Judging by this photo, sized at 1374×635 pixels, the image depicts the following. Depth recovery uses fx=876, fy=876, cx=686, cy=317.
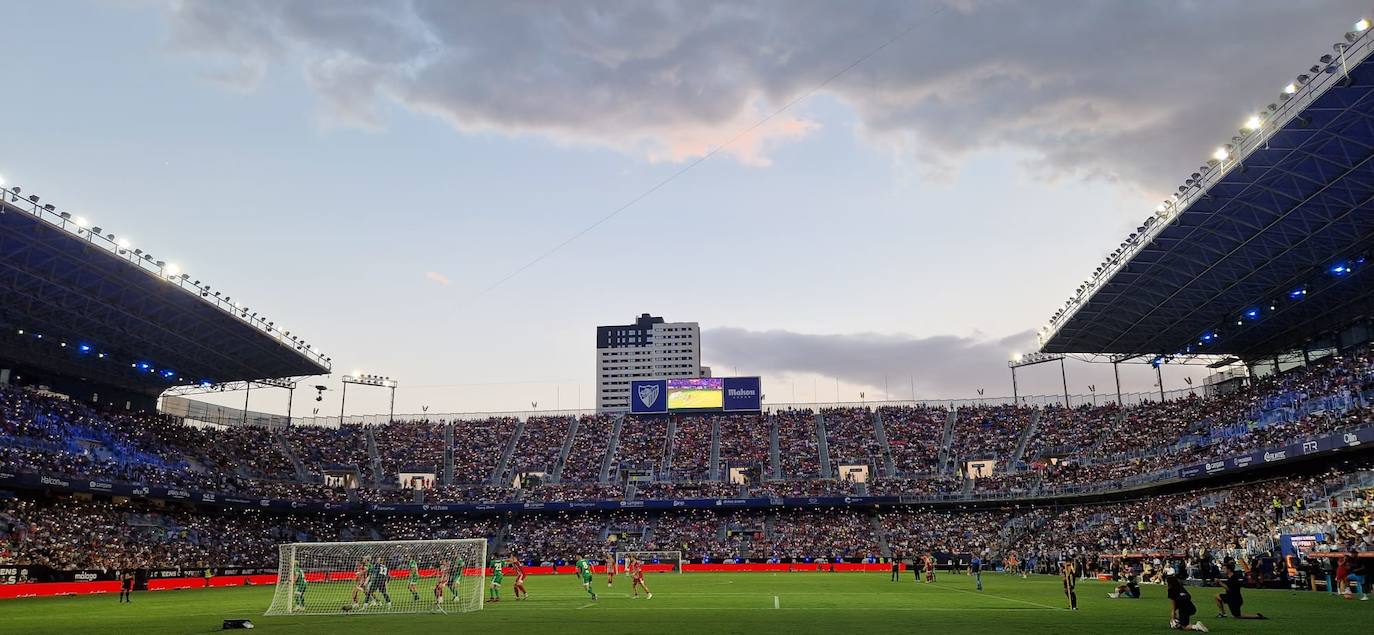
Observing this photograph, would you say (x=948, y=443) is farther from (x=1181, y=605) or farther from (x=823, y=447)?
(x=1181, y=605)

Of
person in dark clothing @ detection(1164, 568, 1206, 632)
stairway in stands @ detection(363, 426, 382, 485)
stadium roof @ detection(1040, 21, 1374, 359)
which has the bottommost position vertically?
person in dark clothing @ detection(1164, 568, 1206, 632)

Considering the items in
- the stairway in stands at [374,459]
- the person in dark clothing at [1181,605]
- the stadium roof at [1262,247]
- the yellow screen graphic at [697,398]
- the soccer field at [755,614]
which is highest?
the stadium roof at [1262,247]

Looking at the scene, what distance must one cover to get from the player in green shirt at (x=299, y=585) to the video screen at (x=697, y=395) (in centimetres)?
6195

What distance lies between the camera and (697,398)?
3656 inches

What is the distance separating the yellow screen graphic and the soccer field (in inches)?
2166

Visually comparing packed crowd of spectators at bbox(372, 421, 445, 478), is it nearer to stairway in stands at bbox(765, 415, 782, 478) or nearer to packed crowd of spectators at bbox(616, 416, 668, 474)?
packed crowd of spectators at bbox(616, 416, 668, 474)

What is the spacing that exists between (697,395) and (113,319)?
2082 inches

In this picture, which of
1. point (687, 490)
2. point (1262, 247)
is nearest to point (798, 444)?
point (687, 490)

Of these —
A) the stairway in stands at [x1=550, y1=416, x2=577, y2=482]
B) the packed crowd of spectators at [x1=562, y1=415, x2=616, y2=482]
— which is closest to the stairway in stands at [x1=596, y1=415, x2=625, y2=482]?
the packed crowd of spectators at [x1=562, y1=415, x2=616, y2=482]

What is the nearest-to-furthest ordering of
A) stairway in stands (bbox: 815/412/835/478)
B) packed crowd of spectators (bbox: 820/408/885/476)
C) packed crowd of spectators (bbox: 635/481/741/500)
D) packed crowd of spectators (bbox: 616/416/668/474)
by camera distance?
packed crowd of spectators (bbox: 635/481/741/500) < stairway in stands (bbox: 815/412/835/478) < packed crowd of spectators (bbox: 820/408/885/476) < packed crowd of spectators (bbox: 616/416/668/474)

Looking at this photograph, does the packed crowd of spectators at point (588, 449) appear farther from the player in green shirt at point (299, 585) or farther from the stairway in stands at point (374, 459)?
the player in green shirt at point (299, 585)

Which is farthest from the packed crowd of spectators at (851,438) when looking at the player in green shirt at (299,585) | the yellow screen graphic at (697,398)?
the player in green shirt at (299,585)

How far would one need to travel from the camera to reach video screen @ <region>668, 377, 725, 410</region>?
9262 cm

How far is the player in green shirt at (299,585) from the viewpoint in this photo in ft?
101
